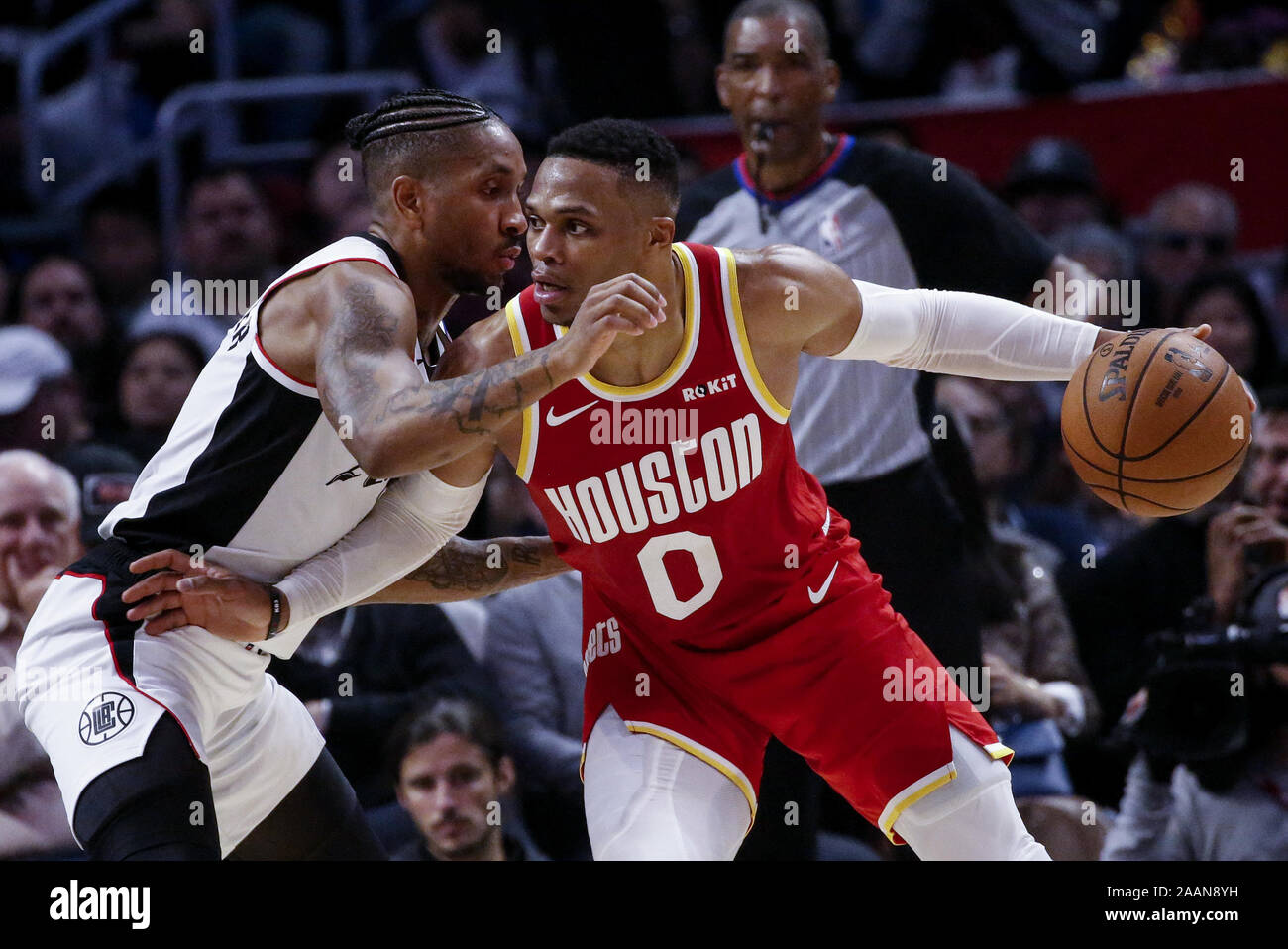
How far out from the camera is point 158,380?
253 inches

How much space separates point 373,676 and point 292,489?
2091mm

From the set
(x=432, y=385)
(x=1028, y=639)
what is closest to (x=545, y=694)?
(x=1028, y=639)

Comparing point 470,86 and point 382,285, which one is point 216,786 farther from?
point 470,86

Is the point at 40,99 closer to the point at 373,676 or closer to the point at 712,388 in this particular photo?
the point at 373,676

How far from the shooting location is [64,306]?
7.37 metres

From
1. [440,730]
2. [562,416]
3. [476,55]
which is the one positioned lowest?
[440,730]

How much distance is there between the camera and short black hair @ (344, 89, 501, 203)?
11.3 feet

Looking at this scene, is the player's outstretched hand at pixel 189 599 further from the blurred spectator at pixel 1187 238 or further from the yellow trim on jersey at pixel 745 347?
the blurred spectator at pixel 1187 238

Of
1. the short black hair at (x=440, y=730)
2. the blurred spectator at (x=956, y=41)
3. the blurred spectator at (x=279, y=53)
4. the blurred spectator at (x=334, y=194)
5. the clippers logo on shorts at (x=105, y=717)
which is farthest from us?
the blurred spectator at (x=279, y=53)

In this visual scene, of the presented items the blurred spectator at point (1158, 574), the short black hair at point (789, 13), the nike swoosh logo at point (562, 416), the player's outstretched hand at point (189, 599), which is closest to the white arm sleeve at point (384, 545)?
the player's outstretched hand at point (189, 599)

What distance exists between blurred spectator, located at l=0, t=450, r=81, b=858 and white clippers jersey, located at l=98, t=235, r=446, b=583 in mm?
1702

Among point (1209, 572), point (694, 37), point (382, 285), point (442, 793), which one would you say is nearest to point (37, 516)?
point (442, 793)

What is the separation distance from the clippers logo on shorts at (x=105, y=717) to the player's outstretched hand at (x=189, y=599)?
164 mm

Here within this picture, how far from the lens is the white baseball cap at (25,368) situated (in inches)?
259
